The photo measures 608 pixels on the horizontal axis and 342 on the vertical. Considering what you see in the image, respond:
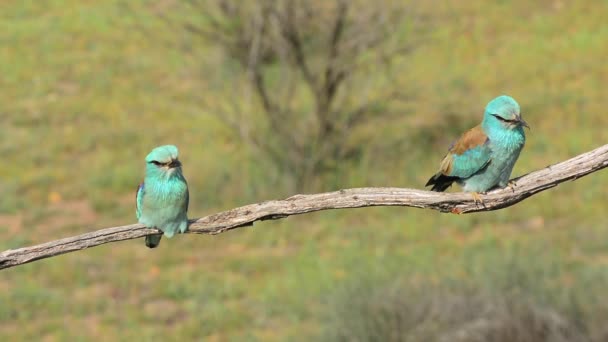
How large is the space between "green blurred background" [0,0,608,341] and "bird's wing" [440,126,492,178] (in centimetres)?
366

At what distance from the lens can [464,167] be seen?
3854 millimetres

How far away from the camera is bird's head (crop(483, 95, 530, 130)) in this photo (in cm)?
361

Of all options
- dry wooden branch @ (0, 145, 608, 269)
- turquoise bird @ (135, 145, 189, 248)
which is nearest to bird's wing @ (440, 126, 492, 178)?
dry wooden branch @ (0, 145, 608, 269)

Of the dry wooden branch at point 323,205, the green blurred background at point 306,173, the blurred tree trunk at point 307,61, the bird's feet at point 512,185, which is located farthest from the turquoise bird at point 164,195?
the blurred tree trunk at point 307,61

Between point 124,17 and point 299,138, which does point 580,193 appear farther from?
point 124,17

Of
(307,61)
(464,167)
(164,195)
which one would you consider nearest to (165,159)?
(164,195)

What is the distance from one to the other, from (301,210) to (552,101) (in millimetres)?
10774

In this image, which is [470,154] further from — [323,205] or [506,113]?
[323,205]

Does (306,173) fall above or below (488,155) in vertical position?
above

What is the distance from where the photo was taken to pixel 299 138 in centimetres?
1148

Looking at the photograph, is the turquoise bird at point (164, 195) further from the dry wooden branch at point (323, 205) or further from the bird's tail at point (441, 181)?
the bird's tail at point (441, 181)

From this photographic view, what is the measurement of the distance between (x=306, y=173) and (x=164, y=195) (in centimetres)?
765

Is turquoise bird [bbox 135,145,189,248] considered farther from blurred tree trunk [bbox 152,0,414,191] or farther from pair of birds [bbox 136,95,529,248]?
blurred tree trunk [bbox 152,0,414,191]

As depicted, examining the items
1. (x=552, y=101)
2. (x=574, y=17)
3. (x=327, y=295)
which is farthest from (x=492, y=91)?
(x=327, y=295)
